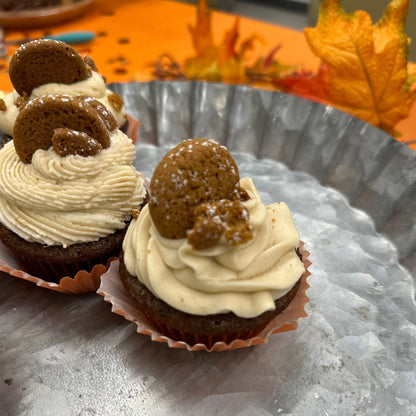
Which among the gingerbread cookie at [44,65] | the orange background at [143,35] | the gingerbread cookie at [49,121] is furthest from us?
the orange background at [143,35]

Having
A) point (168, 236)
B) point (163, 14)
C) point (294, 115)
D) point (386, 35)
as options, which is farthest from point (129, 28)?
point (168, 236)

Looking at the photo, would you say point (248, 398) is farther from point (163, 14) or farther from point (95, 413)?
point (163, 14)

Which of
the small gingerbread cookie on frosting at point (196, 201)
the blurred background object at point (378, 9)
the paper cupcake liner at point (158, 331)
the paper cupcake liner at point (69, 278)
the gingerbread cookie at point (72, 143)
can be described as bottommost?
the paper cupcake liner at point (69, 278)

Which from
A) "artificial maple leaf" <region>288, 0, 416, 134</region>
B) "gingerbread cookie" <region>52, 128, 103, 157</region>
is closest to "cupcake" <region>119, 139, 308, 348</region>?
"gingerbread cookie" <region>52, 128, 103, 157</region>

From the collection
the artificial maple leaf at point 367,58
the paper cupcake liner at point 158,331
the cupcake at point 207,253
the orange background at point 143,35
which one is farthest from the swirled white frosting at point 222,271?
the orange background at point 143,35

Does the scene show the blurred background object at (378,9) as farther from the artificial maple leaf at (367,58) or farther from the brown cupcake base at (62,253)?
the brown cupcake base at (62,253)

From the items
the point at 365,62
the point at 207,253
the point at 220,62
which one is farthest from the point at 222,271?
the point at 220,62

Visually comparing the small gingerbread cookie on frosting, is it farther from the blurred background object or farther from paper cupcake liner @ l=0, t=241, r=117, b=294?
the blurred background object
